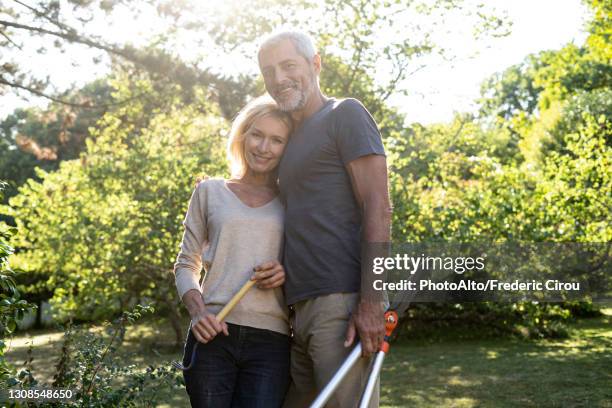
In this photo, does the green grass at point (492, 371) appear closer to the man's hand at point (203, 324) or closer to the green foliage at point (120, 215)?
the green foliage at point (120, 215)

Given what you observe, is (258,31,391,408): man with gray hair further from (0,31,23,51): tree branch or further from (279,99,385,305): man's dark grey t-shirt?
(0,31,23,51): tree branch

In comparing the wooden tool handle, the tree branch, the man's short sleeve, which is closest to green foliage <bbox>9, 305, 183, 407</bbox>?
the wooden tool handle

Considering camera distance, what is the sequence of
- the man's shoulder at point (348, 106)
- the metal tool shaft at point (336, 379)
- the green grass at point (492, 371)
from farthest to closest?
the green grass at point (492, 371), the man's shoulder at point (348, 106), the metal tool shaft at point (336, 379)

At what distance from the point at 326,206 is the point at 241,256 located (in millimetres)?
371

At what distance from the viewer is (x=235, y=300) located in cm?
255

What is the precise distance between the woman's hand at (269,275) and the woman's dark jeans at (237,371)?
183 mm

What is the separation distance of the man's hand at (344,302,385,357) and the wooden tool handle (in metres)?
0.39

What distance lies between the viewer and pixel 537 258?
938 cm

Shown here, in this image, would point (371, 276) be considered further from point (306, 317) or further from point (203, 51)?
point (203, 51)

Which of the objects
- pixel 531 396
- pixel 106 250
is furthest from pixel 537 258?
pixel 106 250

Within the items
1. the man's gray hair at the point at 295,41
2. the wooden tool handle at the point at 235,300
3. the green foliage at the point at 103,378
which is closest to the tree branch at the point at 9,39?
the green foliage at the point at 103,378

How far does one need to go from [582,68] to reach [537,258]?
17.9m

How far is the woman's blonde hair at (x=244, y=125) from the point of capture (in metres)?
2.77

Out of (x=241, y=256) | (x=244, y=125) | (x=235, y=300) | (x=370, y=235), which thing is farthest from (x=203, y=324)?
(x=244, y=125)
